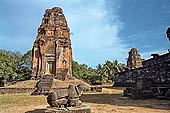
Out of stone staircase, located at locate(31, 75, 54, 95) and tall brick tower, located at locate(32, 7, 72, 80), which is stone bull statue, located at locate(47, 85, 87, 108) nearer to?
stone staircase, located at locate(31, 75, 54, 95)

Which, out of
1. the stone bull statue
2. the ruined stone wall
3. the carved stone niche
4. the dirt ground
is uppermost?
the carved stone niche

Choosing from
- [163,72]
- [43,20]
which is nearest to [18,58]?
[43,20]

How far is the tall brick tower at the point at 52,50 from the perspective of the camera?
2353cm

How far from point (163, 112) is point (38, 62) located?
20914 millimetres

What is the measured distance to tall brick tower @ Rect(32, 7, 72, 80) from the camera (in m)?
23.5

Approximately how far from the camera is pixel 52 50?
24.3m

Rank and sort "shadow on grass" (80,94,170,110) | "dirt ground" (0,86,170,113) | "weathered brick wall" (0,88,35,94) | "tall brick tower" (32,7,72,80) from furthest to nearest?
"tall brick tower" (32,7,72,80) < "weathered brick wall" (0,88,35,94) < "shadow on grass" (80,94,170,110) < "dirt ground" (0,86,170,113)

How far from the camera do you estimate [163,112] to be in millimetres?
6199

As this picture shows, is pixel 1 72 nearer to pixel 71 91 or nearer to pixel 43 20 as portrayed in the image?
pixel 43 20

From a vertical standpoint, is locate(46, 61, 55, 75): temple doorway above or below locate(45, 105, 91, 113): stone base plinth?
above

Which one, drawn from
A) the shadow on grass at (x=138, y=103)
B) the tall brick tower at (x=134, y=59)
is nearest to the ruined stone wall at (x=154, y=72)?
the shadow on grass at (x=138, y=103)

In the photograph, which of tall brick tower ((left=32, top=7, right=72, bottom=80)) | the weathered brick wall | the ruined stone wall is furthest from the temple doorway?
the ruined stone wall

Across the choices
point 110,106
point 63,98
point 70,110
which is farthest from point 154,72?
point 70,110

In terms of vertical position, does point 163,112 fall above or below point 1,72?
below
